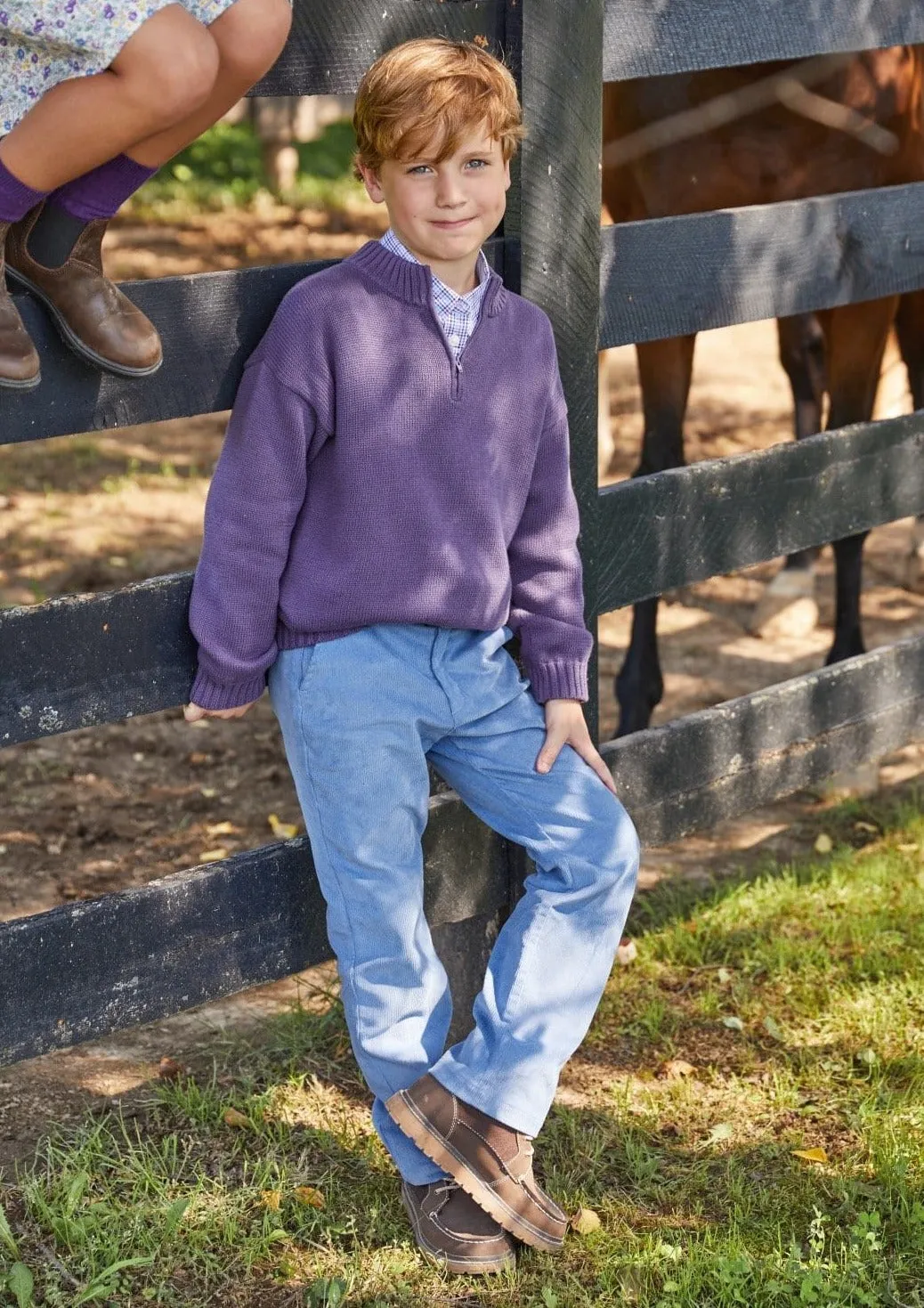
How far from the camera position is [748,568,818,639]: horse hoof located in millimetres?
4879

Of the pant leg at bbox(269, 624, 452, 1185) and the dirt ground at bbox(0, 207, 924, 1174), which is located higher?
the pant leg at bbox(269, 624, 452, 1185)

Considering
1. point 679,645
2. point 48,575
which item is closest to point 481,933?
point 679,645

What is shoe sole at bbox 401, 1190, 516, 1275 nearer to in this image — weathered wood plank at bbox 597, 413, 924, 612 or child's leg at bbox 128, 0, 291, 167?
weathered wood plank at bbox 597, 413, 924, 612

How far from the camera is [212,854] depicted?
362 centimetres

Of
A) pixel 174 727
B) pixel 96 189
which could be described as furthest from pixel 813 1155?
pixel 174 727

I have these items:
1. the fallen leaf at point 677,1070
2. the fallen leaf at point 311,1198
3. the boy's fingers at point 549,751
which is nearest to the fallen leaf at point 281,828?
the fallen leaf at point 677,1070

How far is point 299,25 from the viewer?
2.23 m

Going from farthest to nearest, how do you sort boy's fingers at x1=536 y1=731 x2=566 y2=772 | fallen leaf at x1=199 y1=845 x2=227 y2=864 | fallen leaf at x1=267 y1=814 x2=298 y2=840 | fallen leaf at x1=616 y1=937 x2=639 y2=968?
fallen leaf at x1=267 y1=814 x2=298 y2=840 → fallen leaf at x1=199 y1=845 x2=227 y2=864 → fallen leaf at x1=616 y1=937 x2=639 y2=968 → boy's fingers at x1=536 y1=731 x2=566 y2=772

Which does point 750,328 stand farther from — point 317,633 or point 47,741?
point 317,633

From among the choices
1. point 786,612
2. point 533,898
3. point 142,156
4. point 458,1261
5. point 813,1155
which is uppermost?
point 142,156

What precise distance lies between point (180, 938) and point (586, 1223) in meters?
0.71

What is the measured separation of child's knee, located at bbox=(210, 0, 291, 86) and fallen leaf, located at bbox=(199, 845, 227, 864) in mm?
1938

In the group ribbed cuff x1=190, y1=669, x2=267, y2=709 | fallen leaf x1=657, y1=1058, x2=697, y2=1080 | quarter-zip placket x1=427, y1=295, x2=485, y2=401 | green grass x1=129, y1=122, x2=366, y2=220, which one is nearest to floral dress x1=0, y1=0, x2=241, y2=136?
quarter-zip placket x1=427, y1=295, x2=485, y2=401

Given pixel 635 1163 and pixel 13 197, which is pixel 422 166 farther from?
pixel 635 1163
